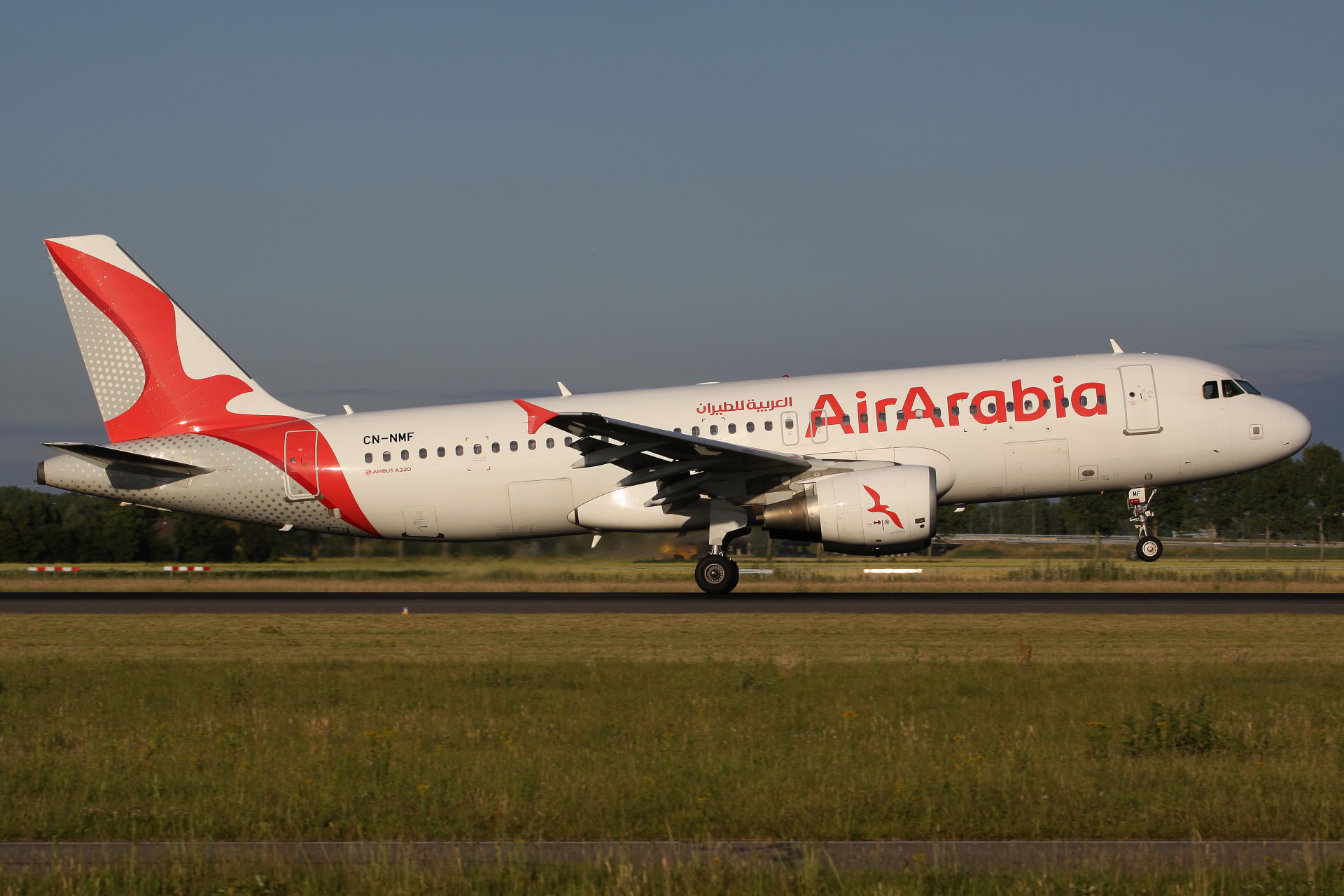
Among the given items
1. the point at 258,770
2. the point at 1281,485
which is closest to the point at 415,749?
the point at 258,770

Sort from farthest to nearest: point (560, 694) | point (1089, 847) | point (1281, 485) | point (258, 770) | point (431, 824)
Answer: point (1281, 485)
point (560, 694)
point (258, 770)
point (431, 824)
point (1089, 847)

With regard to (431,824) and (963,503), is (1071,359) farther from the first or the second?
(431,824)

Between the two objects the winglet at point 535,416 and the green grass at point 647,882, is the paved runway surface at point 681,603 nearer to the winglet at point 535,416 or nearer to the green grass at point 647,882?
the winglet at point 535,416

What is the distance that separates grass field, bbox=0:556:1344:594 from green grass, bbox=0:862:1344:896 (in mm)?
19509

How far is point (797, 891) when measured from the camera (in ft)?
19.3

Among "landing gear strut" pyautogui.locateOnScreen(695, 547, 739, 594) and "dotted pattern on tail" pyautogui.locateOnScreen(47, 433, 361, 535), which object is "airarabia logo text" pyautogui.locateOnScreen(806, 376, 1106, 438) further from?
"dotted pattern on tail" pyautogui.locateOnScreen(47, 433, 361, 535)

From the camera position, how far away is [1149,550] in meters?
23.7

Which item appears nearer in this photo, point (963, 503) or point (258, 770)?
point (258, 770)

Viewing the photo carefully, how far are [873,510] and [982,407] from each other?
3.51 m

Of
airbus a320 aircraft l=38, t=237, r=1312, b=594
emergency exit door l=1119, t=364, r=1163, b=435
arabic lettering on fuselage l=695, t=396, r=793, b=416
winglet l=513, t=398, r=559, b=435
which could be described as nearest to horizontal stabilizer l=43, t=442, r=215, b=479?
airbus a320 aircraft l=38, t=237, r=1312, b=594

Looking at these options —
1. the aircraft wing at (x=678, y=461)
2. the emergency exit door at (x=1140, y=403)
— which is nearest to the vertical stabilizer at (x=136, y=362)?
the aircraft wing at (x=678, y=461)

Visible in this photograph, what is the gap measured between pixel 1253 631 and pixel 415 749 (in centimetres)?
1292

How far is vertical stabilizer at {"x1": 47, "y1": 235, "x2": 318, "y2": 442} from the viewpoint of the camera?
2675 centimetres

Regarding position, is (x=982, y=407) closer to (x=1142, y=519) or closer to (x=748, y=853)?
(x=1142, y=519)
